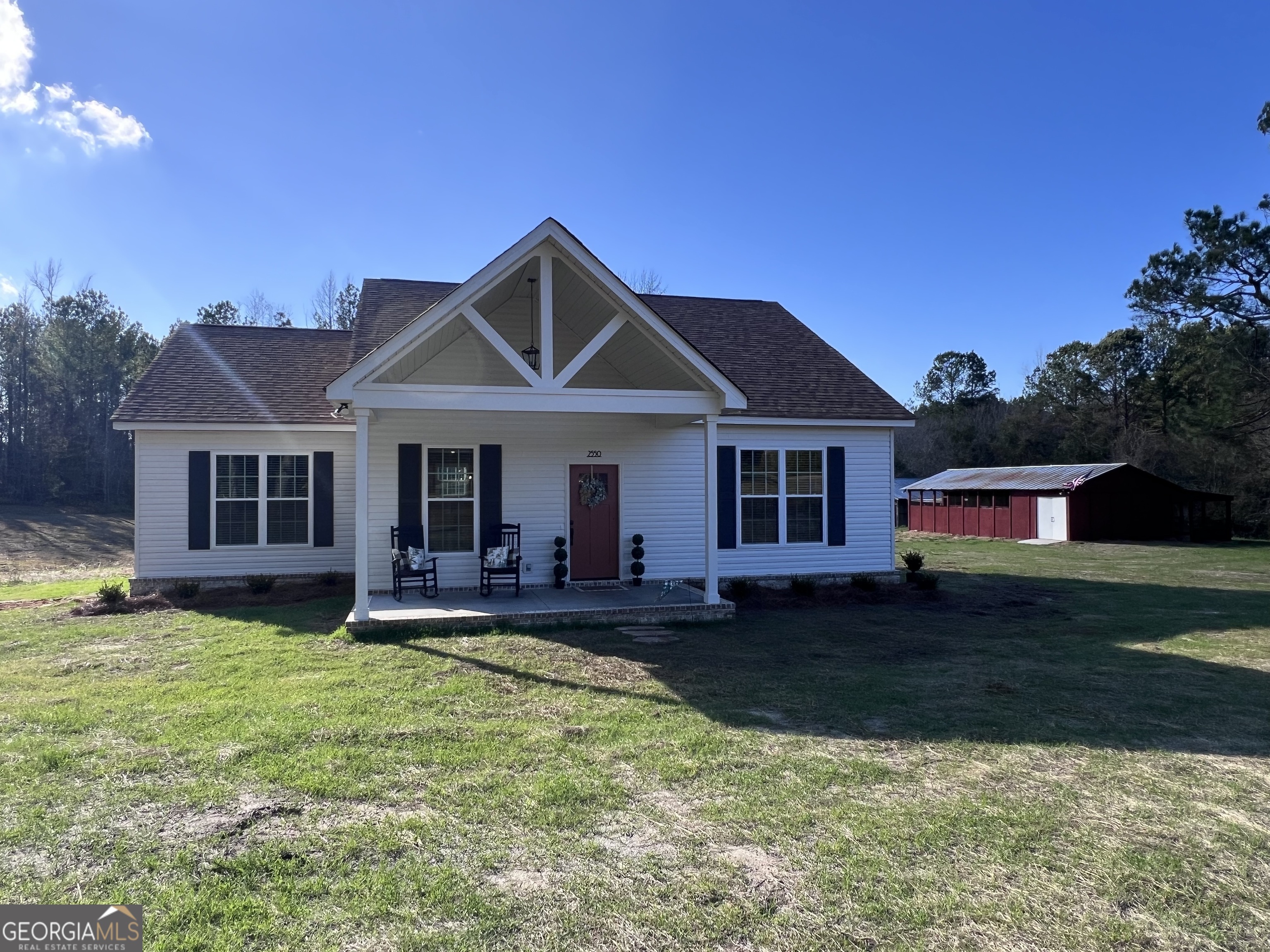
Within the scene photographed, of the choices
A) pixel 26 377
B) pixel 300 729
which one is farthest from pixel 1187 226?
pixel 26 377

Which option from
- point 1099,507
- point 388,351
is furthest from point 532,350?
point 1099,507

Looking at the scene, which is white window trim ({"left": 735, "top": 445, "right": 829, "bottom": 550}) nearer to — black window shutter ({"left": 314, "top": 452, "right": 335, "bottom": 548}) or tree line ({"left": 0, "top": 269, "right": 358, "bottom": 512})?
black window shutter ({"left": 314, "top": 452, "right": 335, "bottom": 548})

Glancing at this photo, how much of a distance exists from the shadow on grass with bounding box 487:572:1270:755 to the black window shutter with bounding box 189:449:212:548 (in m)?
6.40

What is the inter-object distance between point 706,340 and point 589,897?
12.8 metres

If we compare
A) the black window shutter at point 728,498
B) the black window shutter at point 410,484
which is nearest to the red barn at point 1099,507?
the black window shutter at point 728,498

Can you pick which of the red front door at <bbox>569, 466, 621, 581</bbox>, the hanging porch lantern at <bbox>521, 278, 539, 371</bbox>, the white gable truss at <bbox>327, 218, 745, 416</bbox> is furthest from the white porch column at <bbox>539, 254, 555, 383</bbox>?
the red front door at <bbox>569, 466, 621, 581</bbox>

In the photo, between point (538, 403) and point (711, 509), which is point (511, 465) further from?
point (711, 509)

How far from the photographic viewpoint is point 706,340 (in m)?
15.1

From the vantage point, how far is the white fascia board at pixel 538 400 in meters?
8.87

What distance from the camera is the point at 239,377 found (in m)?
13.3

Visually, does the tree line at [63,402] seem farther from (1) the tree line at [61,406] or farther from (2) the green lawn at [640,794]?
(2) the green lawn at [640,794]

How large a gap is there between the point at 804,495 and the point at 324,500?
816 cm

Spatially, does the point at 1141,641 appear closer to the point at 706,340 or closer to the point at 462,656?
the point at 462,656

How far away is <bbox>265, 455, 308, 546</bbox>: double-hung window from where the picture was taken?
40.4 feet
